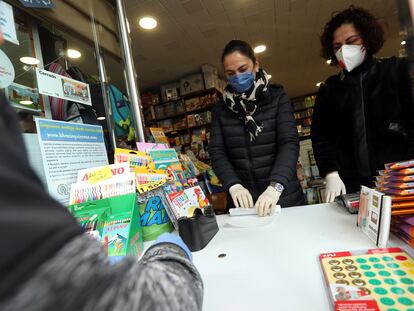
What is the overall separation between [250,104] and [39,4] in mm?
930

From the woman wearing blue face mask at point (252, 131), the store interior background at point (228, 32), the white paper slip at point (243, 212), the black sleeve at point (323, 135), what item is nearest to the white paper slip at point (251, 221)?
the white paper slip at point (243, 212)

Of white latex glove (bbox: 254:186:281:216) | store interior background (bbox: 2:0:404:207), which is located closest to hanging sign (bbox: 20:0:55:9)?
store interior background (bbox: 2:0:404:207)

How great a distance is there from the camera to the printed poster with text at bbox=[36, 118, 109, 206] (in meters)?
0.87

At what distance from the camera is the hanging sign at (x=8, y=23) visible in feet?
2.76

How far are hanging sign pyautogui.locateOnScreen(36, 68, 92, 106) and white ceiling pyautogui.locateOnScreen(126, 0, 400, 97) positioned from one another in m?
2.27

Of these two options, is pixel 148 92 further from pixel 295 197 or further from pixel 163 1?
pixel 295 197

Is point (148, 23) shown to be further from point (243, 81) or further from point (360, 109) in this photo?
point (360, 109)

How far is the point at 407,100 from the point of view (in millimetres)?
1163

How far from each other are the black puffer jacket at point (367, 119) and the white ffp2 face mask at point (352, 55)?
0.03m

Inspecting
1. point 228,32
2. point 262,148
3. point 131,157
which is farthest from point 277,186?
point 228,32

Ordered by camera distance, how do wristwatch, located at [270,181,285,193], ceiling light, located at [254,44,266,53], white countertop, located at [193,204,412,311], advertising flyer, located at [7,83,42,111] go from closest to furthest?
1. white countertop, located at [193,204,412,311]
2. advertising flyer, located at [7,83,42,111]
3. wristwatch, located at [270,181,285,193]
4. ceiling light, located at [254,44,266,53]

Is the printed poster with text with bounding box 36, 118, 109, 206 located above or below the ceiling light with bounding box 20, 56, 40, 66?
below

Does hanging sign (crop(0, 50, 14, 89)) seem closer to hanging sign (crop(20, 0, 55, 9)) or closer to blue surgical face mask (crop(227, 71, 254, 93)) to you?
hanging sign (crop(20, 0, 55, 9))

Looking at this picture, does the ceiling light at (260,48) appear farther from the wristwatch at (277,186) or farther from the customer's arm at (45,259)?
the customer's arm at (45,259)
